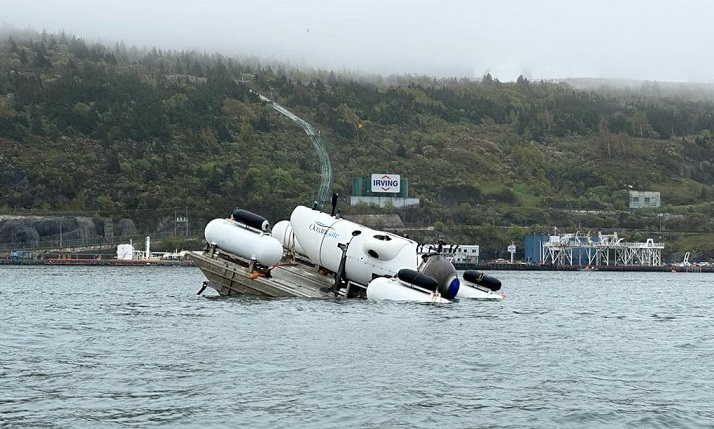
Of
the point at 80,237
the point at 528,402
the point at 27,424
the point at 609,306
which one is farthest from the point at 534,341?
the point at 80,237

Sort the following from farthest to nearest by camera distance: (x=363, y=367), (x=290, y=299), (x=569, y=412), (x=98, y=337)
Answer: (x=290, y=299), (x=98, y=337), (x=363, y=367), (x=569, y=412)

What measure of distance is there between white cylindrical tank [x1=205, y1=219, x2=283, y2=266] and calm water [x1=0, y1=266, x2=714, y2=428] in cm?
219

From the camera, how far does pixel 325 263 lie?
191 feet

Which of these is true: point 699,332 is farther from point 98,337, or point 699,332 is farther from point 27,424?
point 27,424

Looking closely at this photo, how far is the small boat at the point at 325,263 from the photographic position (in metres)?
54.8

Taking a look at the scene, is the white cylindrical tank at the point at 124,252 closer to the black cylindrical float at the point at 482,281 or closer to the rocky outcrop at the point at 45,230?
the rocky outcrop at the point at 45,230

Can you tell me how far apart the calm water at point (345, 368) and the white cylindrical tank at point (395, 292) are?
2.96 feet

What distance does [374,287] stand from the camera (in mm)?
54281

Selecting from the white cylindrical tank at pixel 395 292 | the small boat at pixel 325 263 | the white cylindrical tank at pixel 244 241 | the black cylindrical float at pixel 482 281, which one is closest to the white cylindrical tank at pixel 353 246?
the small boat at pixel 325 263

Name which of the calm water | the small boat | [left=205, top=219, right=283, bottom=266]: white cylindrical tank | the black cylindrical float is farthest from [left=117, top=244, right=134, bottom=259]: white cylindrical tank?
the calm water

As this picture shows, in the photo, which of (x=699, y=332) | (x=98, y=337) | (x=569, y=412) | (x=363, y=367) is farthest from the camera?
(x=699, y=332)

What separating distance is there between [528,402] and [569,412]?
1414mm

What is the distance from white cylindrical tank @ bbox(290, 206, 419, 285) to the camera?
55.7m

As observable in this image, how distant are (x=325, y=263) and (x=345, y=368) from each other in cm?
2351
